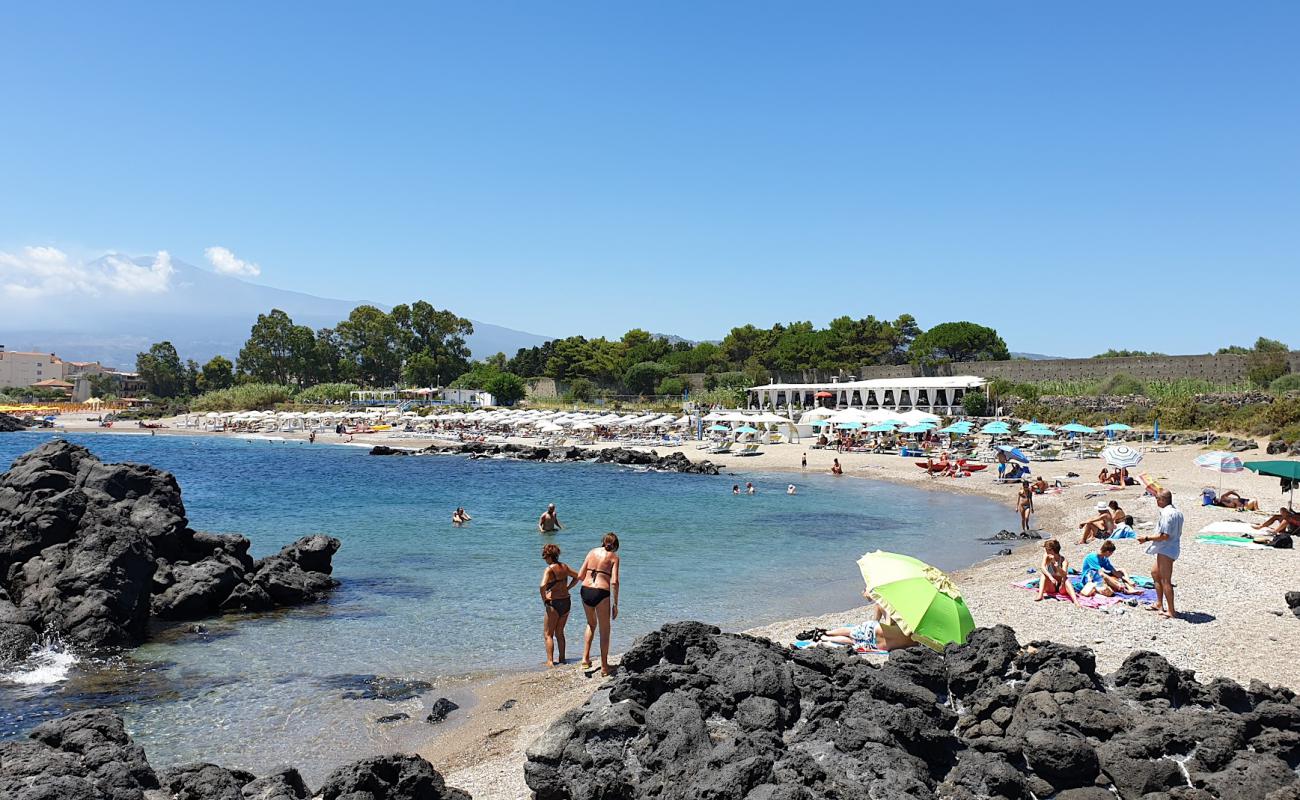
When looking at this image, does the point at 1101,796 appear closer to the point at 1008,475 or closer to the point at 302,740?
the point at 302,740

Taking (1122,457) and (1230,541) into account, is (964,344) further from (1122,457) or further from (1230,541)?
(1230,541)

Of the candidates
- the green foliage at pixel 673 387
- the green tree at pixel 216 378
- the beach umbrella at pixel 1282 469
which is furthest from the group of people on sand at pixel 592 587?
the green tree at pixel 216 378

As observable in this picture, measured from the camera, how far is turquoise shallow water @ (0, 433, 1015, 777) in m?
9.27

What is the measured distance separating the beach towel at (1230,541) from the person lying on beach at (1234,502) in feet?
15.8

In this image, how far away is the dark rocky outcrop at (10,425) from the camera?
75.7 metres

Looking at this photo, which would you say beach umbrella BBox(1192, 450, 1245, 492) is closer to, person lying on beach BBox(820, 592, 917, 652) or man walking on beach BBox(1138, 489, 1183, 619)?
man walking on beach BBox(1138, 489, 1183, 619)

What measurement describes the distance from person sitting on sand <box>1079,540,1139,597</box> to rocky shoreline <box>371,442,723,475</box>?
26.4m

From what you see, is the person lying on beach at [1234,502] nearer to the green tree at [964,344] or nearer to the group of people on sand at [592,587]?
the group of people on sand at [592,587]

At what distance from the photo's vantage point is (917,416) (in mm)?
40125

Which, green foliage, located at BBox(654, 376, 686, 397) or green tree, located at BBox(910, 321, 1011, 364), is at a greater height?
green tree, located at BBox(910, 321, 1011, 364)

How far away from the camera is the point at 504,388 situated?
274 feet

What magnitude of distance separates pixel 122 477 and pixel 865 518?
18.3 meters

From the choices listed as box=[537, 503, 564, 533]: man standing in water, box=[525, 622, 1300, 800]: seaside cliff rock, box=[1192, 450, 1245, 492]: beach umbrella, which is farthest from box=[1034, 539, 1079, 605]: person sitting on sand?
box=[537, 503, 564, 533]: man standing in water

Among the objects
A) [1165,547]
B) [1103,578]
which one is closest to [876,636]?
[1165,547]
